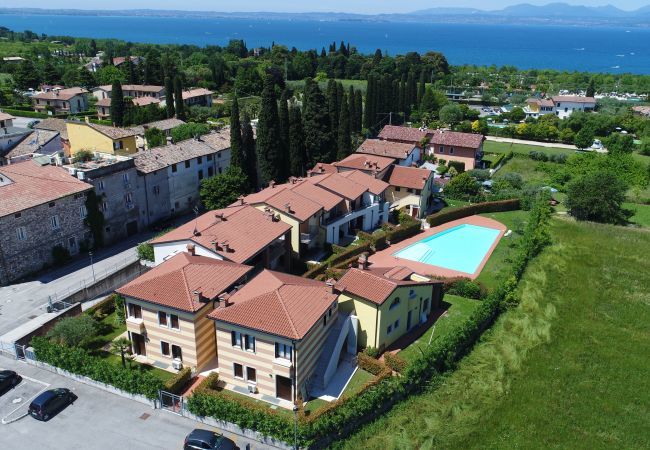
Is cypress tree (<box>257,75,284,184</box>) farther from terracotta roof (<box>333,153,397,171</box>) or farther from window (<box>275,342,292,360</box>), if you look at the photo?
window (<box>275,342,292,360</box>)

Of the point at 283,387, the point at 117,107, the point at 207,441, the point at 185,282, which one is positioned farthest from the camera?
the point at 117,107

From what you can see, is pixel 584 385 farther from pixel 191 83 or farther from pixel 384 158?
pixel 191 83

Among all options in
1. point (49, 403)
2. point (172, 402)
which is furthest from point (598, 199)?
point (49, 403)

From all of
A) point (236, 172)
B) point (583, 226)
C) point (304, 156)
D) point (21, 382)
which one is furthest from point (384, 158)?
point (21, 382)

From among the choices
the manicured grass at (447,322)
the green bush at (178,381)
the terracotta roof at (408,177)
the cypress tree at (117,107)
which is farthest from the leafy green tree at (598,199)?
the cypress tree at (117,107)

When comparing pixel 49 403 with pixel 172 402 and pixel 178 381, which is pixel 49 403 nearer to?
pixel 172 402

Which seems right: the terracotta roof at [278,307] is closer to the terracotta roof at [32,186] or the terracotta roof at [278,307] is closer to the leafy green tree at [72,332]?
the leafy green tree at [72,332]

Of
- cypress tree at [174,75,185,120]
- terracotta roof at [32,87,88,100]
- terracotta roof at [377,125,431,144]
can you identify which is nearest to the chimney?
terracotta roof at [377,125,431,144]
